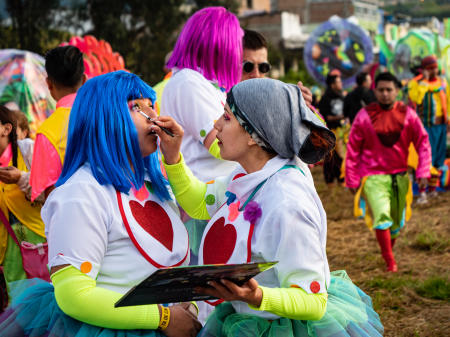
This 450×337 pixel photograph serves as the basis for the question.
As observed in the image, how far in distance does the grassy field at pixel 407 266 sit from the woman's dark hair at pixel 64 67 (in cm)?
272

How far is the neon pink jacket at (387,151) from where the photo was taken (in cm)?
591

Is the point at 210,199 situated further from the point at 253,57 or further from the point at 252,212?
the point at 253,57

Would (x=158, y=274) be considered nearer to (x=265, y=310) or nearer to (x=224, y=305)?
(x=265, y=310)

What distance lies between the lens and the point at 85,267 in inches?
79.7

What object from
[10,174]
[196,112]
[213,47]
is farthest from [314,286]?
[10,174]

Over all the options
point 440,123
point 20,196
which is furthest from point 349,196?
point 20,196

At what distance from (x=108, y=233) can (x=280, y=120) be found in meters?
0.70

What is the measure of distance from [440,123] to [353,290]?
26.2 feet

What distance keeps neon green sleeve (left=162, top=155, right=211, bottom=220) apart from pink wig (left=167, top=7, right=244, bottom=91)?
2.90 feet

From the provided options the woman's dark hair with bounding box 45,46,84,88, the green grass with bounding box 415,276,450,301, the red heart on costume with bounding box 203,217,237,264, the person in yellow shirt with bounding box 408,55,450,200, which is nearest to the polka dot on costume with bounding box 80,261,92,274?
the red heart on costume with bounding box 203,217,237,264

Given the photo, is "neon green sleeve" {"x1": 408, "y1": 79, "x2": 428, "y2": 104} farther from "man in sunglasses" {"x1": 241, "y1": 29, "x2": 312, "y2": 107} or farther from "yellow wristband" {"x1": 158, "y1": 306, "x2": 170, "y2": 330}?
"yellow wristband" {"x1": 158, "y1": 306, "x2": 170, "y2": 330}

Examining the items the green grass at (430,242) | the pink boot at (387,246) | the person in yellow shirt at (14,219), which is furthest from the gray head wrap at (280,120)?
the green grass at (430,242)

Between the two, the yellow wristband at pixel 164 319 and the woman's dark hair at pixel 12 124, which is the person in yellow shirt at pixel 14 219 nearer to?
the woman's dark hair at pixel 12 124

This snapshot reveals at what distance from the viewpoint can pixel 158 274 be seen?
1.59 m
